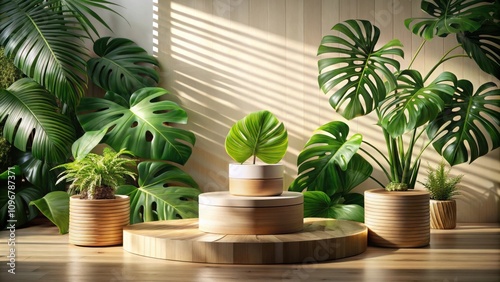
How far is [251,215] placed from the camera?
14.1 feet

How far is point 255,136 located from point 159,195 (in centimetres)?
93

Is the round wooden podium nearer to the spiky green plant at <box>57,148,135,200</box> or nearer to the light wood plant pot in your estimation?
the light wood plant pot

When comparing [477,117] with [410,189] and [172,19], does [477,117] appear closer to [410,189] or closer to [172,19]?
[410,189]

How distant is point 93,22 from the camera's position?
6.30 metres

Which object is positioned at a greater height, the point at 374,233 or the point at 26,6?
the point at 26,6

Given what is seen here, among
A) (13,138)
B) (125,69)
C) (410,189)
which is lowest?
(410,189)

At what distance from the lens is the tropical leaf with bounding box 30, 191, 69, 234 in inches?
207

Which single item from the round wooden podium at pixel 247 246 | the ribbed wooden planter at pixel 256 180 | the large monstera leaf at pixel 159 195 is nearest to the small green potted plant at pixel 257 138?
the ribbed wooden planter at pixel 256 180

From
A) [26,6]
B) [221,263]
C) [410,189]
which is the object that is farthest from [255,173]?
[26,6]

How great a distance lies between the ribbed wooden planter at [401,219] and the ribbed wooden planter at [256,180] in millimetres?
713

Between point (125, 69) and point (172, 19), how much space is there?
25.5 inches

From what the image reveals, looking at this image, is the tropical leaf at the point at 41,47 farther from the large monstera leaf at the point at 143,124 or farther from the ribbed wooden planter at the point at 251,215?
Answer: the ribbed wooden planter at the point at 251,215

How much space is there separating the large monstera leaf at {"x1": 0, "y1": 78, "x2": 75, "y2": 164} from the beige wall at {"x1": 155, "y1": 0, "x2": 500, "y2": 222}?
3.72 ft

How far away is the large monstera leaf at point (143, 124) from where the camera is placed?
18.4 ft
